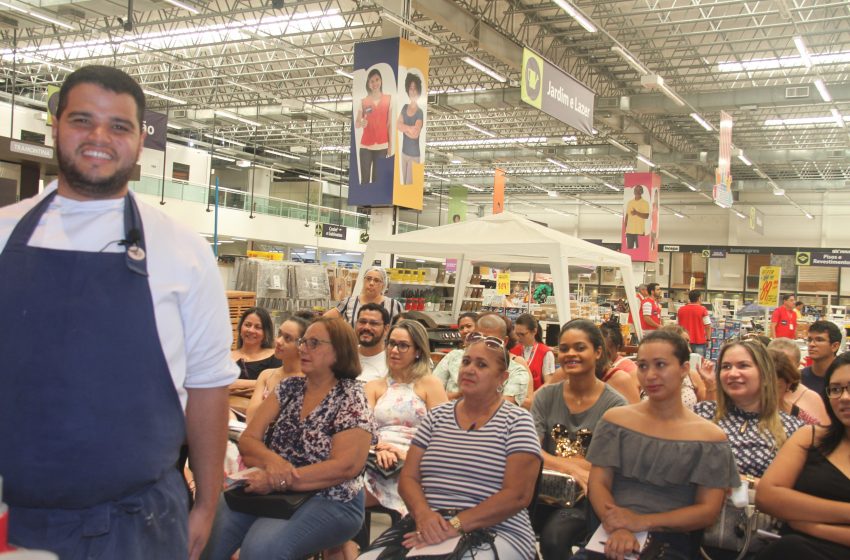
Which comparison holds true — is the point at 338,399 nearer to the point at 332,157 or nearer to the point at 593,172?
the point at 593,172

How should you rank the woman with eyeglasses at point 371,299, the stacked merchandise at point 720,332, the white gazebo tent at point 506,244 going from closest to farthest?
1. the woman with eyeglasses at point 371,299
2. the white gazebo tent at point 506,244
3. the stacked merchandise at point 720,332

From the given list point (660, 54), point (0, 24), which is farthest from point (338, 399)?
point (0, 24)

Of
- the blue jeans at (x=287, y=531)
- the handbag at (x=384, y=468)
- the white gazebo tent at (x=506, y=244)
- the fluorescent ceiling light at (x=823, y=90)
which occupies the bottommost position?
the blue jeans at (x=287, y=531)

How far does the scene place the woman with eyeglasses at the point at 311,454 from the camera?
9.43 ft

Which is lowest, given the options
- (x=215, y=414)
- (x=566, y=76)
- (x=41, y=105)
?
(x=215, y=414)

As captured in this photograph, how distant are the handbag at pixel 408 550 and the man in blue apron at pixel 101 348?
1449 mm

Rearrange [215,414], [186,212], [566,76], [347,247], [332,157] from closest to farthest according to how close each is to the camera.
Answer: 1. [215,414]
2. [566,76]
3. [186,212]
4. [347,247]
5. [332,157]

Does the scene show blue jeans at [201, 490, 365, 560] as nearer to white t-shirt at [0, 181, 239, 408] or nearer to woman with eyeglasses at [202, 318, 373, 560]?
woman with eyeglasses at [202, 318, 373, 560]

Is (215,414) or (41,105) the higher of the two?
(41,105)

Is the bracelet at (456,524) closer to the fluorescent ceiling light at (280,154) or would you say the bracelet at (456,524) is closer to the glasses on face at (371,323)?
the glasses on face at (371,323)

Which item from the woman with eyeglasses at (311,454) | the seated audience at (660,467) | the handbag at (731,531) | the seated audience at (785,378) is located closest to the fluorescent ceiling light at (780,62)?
the seated audience at (785,378)

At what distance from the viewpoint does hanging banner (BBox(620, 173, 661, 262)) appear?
19.7 metres

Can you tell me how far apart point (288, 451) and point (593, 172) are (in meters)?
25.5

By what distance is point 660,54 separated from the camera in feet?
50.0
